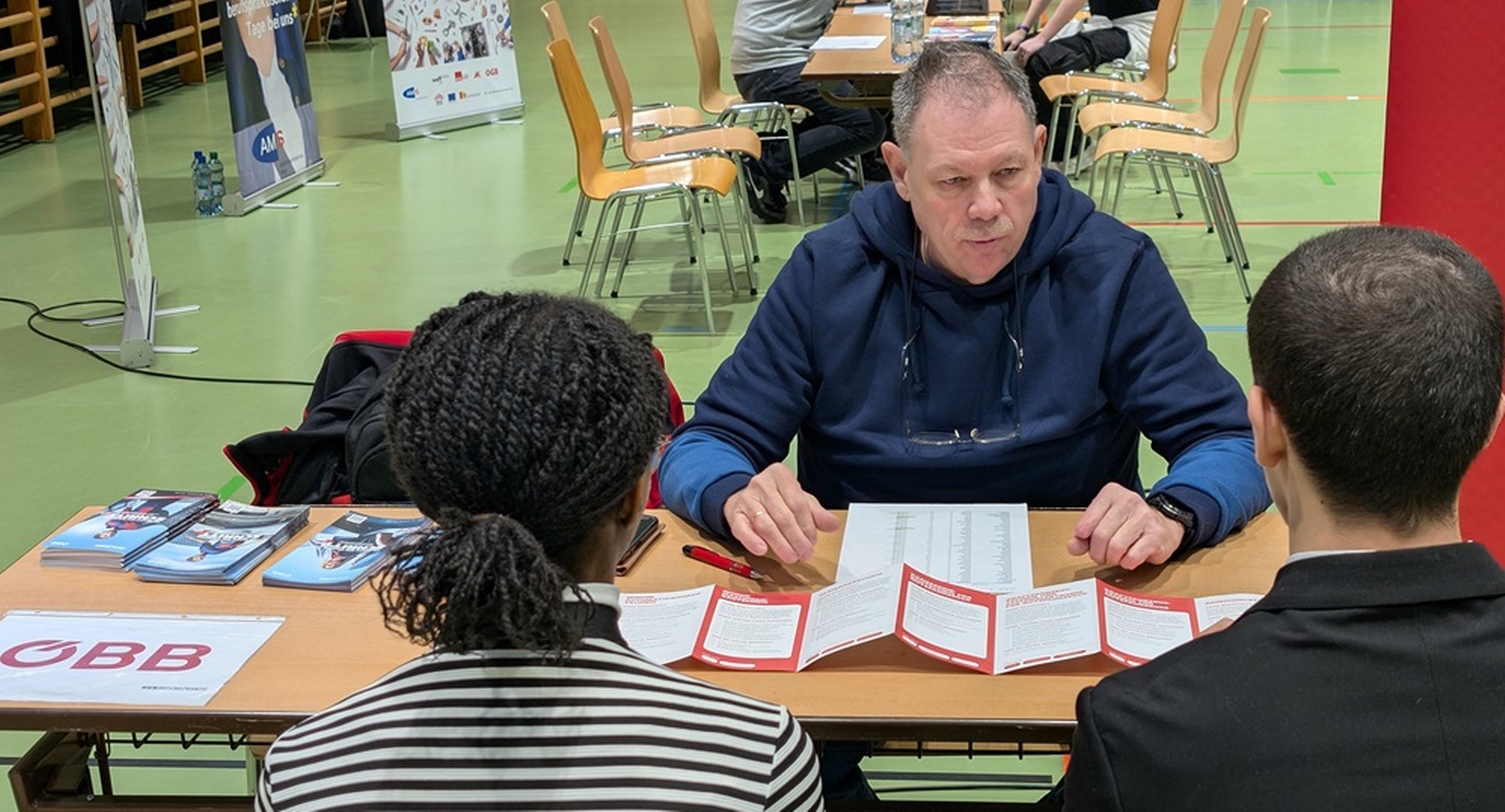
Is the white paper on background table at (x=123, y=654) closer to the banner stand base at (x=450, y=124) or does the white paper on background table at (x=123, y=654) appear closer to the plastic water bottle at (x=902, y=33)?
the plastic water bottle at (x=902, y=33)

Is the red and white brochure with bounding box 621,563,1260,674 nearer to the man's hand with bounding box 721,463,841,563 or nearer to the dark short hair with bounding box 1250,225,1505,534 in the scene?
the man's hand with bounding box 721,463,841,563

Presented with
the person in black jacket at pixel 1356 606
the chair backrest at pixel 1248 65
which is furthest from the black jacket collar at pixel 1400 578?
the chair backrest at pixel 1248 65

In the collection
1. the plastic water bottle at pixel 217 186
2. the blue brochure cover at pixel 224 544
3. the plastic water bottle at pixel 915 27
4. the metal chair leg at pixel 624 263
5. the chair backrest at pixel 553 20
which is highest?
the chair backrest at pixel 553 20

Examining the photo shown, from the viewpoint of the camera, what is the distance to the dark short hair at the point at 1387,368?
1.14 m

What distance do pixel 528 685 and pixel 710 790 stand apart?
15cm

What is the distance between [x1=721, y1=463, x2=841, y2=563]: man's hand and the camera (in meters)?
1.94

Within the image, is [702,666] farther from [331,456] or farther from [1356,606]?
[331,456]

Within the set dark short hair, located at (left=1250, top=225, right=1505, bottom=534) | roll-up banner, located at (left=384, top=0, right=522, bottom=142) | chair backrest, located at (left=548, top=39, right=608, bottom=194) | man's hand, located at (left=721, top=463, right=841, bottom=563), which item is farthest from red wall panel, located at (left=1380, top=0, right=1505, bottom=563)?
roll-up banner, located at (left=384, top=0, right=522, bottom=142)

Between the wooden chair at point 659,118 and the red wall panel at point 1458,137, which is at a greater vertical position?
the red wall panel at point 1458,137

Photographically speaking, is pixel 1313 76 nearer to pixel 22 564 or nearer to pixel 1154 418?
pixel 1154 418

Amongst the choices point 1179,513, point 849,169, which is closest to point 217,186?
point 849,169

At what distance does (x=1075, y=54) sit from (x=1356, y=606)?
630 centimetres

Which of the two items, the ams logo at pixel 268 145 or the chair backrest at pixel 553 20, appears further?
the ams logo at pixel 268 145

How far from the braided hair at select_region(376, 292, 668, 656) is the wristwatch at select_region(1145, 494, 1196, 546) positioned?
93 cm
